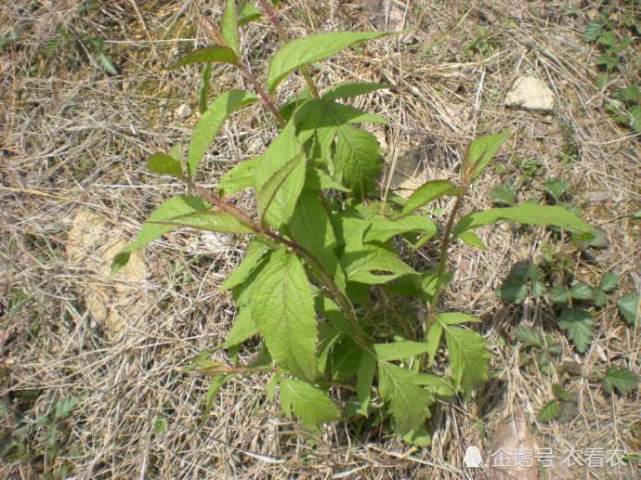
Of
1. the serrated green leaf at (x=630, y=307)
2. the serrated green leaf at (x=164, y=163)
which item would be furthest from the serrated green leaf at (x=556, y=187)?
the serrated green leaf at (x=164, y=163)

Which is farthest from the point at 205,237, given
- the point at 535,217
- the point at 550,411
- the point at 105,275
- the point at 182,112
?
the point at 550,411

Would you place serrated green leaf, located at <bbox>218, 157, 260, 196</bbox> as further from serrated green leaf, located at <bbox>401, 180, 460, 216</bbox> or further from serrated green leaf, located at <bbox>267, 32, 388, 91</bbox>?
serrated green leaf, located at <bbox>401, 180, 460, 216</bbox>

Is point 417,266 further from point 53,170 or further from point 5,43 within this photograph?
point 5,43

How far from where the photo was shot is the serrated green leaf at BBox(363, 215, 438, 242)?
1.65 meters

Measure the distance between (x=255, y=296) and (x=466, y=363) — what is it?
867 mm

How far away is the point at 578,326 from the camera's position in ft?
7.31

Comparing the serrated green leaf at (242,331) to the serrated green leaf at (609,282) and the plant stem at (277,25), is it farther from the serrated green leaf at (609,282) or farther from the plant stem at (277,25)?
the serrated green leaf at (609,282)

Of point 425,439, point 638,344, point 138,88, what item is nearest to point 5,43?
point 138,88

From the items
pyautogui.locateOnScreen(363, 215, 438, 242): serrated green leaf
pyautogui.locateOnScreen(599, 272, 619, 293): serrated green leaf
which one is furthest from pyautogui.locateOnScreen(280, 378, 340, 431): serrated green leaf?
pyautogui.locateOnScreen(599, 272, 619, 293): serrated green leaf

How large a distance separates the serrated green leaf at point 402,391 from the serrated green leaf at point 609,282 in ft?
3.03

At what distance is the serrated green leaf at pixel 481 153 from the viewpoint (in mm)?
1545

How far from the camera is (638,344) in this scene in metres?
2.22

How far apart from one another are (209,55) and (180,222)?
0.41 meters

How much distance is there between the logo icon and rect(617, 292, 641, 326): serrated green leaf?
796 mm
